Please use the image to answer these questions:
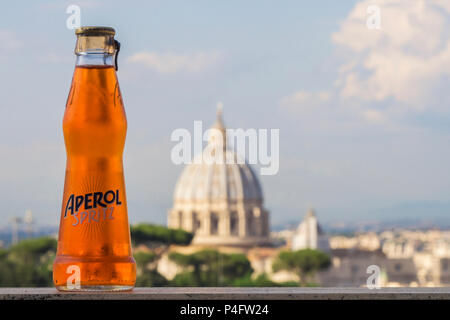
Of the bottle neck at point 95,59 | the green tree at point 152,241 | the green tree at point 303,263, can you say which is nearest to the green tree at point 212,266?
the green tree at point 152,241

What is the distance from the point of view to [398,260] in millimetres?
86062

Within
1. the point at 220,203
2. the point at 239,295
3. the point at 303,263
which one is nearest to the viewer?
the point at 239,295

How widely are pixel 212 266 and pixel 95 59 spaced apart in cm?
6034

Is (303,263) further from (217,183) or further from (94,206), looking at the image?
(94,206)

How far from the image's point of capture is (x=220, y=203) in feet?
300

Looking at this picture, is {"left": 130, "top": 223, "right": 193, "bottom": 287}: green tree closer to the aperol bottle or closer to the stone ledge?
the aperol bottle

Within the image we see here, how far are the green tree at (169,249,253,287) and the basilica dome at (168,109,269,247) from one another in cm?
2522

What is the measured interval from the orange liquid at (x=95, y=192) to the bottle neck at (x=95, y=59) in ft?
0.08

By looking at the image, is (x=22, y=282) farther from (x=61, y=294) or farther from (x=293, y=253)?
(x=61, y=294)

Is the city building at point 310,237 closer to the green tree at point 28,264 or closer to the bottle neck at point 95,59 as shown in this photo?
the green tree at point 28,264

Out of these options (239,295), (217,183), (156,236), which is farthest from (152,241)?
(239,295)

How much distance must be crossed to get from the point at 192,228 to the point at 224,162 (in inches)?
215
